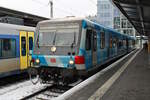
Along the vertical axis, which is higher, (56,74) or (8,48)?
(8,48)

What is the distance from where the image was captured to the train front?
8506 mm

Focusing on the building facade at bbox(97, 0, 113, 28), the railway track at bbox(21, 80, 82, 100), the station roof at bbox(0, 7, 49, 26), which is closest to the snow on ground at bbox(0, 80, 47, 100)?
the railway track at bbox(21, 80, 82, 100)

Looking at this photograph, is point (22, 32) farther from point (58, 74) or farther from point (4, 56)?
point (58, 74)

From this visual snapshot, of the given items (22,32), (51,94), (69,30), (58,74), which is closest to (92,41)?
(69,30)

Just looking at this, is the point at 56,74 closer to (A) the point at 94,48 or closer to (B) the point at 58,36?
(B) the point at 58,36

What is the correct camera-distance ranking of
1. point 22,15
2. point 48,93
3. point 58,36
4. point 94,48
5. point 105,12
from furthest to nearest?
point 105,12
point 22,15
point 94,48
point 58,36
point 48,93

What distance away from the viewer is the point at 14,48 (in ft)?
34.6

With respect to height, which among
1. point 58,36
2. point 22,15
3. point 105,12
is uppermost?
point 105,12

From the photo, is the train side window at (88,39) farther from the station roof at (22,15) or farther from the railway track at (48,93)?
the station roof at (22,15)

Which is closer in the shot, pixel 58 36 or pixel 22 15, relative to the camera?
pixel 58 36

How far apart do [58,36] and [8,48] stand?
2.59m

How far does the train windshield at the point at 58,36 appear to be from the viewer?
8.82 m

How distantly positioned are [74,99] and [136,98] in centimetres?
173

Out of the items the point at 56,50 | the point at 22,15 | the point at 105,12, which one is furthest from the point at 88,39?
the point at 105,12
